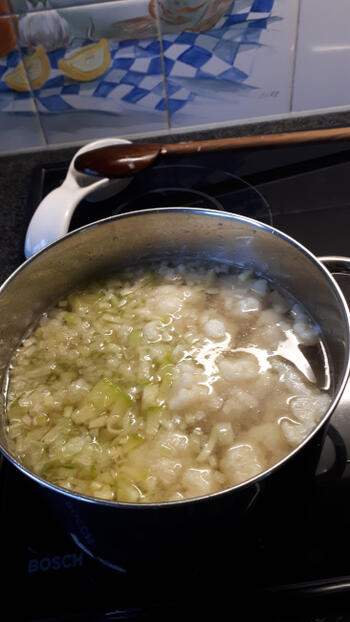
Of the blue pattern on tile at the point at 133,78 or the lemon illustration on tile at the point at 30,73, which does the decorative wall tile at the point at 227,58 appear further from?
the lemon illustration on tile at the point at 30,73

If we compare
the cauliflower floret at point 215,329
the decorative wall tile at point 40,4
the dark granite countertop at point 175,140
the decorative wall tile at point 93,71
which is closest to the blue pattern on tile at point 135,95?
the decorative wall tile at point 93,71

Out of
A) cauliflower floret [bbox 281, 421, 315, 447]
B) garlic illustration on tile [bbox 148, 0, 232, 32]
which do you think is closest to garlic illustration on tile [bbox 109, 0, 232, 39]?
garlic illustration on tile [bbox 148, 0, 232, 32]

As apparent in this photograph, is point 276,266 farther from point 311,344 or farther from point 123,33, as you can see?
point 123,33

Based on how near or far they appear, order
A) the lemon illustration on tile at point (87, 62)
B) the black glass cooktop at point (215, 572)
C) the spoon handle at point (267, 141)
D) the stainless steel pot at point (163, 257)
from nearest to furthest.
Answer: the stainless steel pot at point (163, 257)
the black glass cooktop at point (215, 572)
the spoon handle at point (267, 141)
the lemon illustration on tile at point (87, 62)

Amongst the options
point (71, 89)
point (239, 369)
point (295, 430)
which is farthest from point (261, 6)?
point (295, 430)

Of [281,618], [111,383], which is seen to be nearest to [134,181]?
[111,383]

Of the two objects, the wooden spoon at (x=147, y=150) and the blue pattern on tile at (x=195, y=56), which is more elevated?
the blue pattern on tile at (x=195, y=56)

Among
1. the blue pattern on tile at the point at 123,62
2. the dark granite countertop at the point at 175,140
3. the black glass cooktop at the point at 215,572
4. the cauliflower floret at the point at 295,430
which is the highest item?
the blue pattern on tile at the point at 123,62

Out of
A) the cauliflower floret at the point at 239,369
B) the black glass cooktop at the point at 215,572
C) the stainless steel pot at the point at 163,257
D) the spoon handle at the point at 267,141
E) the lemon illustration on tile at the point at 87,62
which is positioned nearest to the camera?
the stainless steel pot at the point at 163,257
